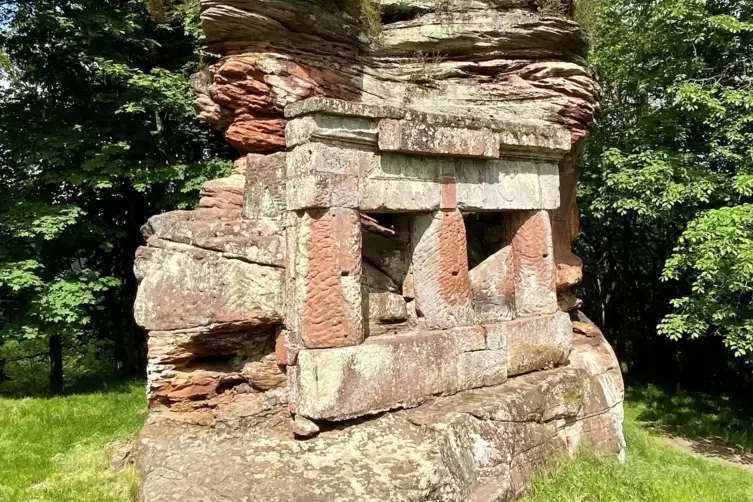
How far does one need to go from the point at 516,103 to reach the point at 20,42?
321 inches

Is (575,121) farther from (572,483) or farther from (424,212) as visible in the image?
(572,483)

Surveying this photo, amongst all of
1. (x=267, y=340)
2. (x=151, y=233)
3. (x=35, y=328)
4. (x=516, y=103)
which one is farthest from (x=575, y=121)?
(x=35, y=328)

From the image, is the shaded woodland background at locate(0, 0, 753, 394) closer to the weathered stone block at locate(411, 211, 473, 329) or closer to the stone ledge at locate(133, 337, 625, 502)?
the stone ledge at locate(133, 337, 625, 502)

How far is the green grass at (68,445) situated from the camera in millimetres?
4602

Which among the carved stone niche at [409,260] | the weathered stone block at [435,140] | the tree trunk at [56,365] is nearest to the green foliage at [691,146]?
the carved stone niche at [409,260]

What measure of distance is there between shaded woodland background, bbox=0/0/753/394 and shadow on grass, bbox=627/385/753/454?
1.45 meters

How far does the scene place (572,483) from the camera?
185 inches

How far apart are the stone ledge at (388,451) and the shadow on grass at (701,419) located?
194 inches

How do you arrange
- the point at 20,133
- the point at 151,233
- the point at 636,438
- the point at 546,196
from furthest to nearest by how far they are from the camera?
1. the point at 20,133
2. the point at 636,438
3. the point at 546,196
4. the point at 151,233

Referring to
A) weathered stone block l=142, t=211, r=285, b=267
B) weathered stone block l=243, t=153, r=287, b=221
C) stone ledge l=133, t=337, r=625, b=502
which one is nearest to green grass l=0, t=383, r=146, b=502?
stone ledge l=133, t=337, r=625, b=502

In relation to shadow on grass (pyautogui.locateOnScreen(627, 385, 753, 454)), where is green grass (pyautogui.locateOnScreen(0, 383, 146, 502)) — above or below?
above

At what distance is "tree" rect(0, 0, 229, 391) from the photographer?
8.81 meters

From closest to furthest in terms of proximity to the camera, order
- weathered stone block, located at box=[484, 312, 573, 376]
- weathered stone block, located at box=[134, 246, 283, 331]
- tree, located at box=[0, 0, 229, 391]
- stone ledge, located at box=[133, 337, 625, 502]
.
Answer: stone ledge, located at box=[133, 337, 625, 502] → weathered stone block, located at box=[134, 246, 283, 331] → weathered stone block, located at box=[484, 312, 573, 376] → tree, located at box=[0, 0, 229, 391]

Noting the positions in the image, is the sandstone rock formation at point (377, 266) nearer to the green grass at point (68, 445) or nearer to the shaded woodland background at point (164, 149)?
the green grass at point (68, 445)
